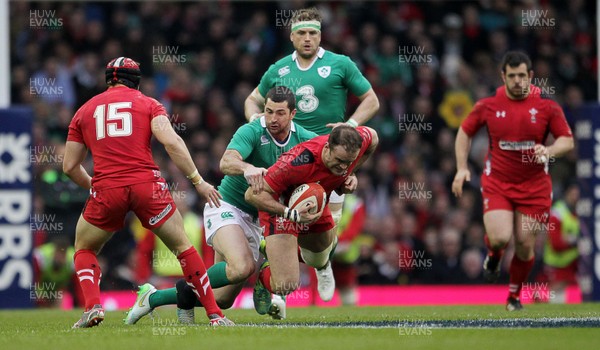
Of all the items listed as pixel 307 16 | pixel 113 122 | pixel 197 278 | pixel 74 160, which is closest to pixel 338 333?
pixel 197 278

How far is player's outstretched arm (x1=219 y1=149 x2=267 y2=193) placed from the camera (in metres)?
9.17

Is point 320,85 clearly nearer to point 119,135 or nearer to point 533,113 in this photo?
point 533,113

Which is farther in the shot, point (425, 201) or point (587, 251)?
point (425, 201)

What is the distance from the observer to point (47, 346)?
7.63m

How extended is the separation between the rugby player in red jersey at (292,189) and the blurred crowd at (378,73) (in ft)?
23.8

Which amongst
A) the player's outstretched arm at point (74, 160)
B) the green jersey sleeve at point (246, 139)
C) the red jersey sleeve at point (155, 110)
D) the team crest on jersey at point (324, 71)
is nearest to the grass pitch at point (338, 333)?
the player's outstretched arm at point (74, 160)

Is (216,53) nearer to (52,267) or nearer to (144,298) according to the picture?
(52,267)

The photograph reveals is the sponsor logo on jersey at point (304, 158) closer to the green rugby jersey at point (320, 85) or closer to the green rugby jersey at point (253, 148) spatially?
the green rugby jersey at point (253, 148)

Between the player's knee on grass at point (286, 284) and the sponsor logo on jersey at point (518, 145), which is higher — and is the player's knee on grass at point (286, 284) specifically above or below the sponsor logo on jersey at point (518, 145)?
below

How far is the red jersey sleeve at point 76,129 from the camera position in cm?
906

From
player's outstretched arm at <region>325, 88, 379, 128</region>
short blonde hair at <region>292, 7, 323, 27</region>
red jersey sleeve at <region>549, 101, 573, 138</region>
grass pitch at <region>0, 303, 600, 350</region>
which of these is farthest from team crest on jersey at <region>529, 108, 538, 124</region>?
short blonde hair at <region>292, 7, 323, 27</region>

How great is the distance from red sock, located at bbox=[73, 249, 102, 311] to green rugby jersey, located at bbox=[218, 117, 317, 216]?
149 centimetres

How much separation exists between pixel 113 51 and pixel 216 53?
1.92m

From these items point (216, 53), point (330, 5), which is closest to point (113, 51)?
point (216, 53)
